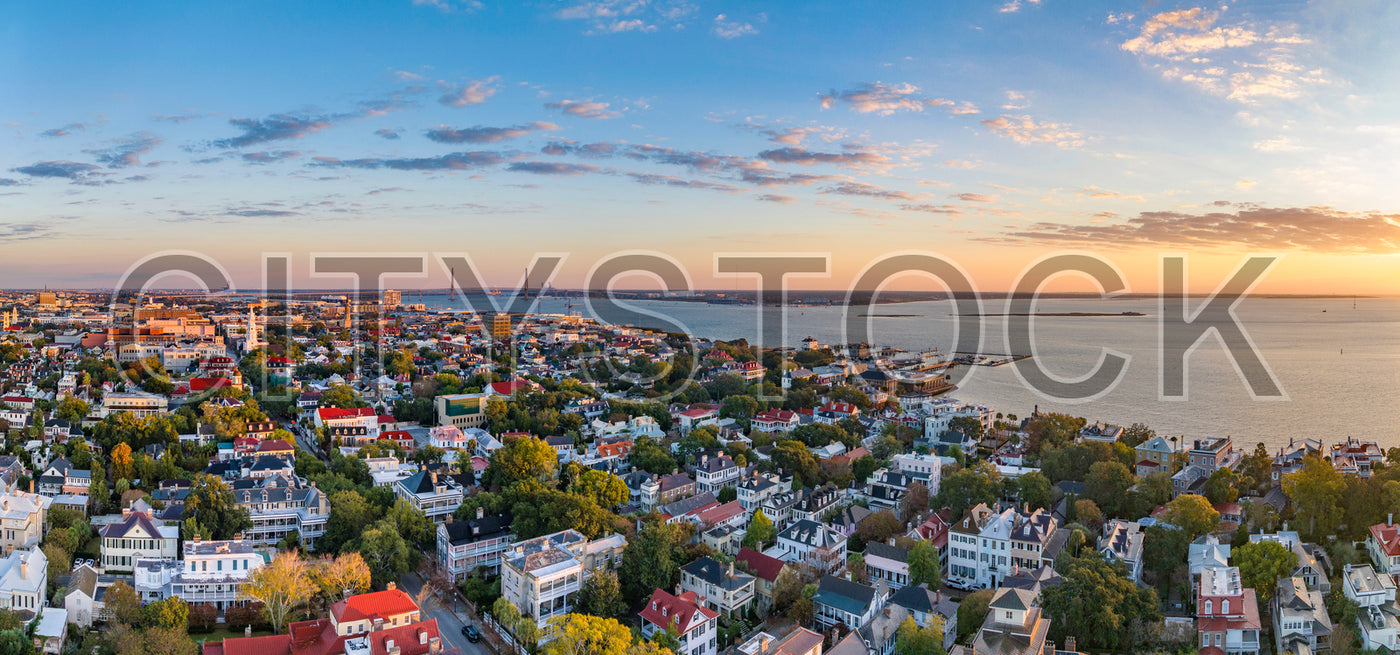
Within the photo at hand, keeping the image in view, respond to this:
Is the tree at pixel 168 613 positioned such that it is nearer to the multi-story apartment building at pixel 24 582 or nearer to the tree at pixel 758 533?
the multi-story apartment building at pixel 24 582

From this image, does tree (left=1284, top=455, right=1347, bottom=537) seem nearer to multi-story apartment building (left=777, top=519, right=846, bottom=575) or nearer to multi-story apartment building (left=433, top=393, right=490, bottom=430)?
multi-story apartment building (left=777, top=519, right=846, bottom=575)

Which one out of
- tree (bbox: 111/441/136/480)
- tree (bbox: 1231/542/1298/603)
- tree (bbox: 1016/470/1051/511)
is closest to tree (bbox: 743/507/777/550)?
tree (bbox: 1016/470/1051/511)

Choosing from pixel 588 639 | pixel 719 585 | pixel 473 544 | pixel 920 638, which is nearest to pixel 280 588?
pixel 473 544

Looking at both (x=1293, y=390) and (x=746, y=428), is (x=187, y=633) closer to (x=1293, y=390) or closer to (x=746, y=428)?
(x=746, y=428)

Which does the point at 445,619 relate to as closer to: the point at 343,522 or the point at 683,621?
the point at 343,522

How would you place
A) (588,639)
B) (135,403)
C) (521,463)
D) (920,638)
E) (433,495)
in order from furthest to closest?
1. (135,403)
2. (521,463)
3. (433,495)
4. (920,638)
5. (588,639)
